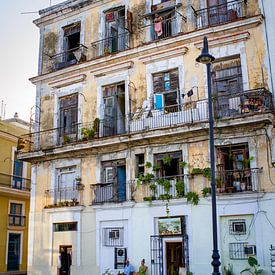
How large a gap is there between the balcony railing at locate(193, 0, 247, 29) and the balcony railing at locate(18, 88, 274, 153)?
3290mm

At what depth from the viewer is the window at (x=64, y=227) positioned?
67.9 ft

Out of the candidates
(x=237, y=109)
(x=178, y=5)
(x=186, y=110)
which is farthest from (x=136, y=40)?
(x=237, y=109)

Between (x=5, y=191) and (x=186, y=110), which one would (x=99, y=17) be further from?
(x=5, y=191)

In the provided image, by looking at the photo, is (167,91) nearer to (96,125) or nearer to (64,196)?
(96,125)

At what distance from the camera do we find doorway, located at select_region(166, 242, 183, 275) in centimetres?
1781

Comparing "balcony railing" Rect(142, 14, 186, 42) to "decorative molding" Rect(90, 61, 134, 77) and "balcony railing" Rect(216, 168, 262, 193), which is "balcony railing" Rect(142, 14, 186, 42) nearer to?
"decorative molding" Rect(90, 61, 134, 77)

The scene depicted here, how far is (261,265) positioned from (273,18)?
9400 millimetres

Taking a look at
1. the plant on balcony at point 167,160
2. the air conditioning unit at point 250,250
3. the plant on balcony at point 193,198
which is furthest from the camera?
the plant on balcony at point 167,160

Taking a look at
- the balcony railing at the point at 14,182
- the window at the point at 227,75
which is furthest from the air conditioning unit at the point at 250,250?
the balcony railing at the point at 14,182

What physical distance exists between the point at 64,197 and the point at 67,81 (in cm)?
580

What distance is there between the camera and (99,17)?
22.5 metres

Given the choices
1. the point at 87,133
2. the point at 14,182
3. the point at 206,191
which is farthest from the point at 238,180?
the point at 14,182

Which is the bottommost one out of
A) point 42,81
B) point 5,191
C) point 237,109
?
point 5,191

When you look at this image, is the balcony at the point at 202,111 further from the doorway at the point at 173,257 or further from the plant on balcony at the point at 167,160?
the doorway at the point at 173,257
